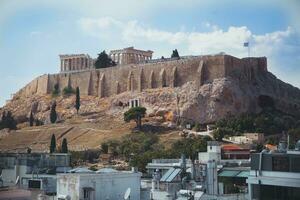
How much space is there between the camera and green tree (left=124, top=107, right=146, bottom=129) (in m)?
38.0

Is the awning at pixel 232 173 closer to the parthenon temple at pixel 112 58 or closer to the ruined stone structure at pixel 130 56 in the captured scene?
the parthenon temple at pixel 112 58

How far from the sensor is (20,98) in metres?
52.5

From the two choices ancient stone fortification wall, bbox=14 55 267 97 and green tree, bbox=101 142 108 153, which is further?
ancient stone fortification wall, bbox=14 55 267 97

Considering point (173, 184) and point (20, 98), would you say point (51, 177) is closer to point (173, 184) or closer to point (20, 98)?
point (173, 184)

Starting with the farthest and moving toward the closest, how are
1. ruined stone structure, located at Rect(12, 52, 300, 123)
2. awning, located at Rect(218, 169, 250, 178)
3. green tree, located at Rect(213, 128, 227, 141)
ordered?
1. ruined stone structure, located at Rect(12, 52, 300, 123)
2. green tree, located at Rect(213, 128, 227, 141)
3. awning, located at Rect(218, 169, 250, 178)

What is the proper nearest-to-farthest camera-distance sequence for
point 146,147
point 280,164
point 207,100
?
point 280,164 → point 146,147 → point 207,100

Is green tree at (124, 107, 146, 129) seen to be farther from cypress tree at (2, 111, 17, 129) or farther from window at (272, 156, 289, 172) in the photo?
window at (272, 156, 289, 172)

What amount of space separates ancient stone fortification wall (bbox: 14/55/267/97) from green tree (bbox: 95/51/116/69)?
4.01ft

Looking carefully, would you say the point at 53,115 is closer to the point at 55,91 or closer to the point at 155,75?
the point at 55,91

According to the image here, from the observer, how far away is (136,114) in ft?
→ 125

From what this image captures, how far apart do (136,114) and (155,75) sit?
6624 millimetres

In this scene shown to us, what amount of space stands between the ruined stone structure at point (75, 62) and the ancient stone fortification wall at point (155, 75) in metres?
2.18

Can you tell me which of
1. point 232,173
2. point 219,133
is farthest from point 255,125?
point 232,173

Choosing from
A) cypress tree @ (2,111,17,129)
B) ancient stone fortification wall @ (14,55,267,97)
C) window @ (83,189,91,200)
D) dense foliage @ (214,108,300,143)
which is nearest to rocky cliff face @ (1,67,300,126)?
ancient stone fortification wall @ (14,55,267,97)
